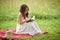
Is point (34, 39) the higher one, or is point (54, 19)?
point (54, 19)

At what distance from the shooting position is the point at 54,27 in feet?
9.80

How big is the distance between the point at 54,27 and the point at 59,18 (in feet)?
0.43

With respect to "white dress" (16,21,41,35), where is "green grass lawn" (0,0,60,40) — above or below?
above

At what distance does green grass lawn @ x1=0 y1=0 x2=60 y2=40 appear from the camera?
294cm

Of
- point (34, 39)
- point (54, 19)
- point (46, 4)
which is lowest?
point (34, 39)

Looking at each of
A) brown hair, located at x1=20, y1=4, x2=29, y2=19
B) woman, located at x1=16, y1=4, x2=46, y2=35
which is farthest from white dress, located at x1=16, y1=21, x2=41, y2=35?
brown hair, located at x1=20, y1=4, x2=29, y2=19

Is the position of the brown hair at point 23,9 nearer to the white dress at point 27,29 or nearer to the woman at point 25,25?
the woman at point 25,25

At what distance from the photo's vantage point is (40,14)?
298 cm

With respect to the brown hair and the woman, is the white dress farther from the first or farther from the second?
the brown hair

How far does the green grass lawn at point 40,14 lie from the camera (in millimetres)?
2943

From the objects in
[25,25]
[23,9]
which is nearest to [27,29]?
[25,25]

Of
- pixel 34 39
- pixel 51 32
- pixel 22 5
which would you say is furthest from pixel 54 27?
pixel 22 5

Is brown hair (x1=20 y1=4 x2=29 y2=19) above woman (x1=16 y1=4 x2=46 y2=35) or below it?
above

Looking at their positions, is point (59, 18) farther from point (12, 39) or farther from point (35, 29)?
point (12, 39)
